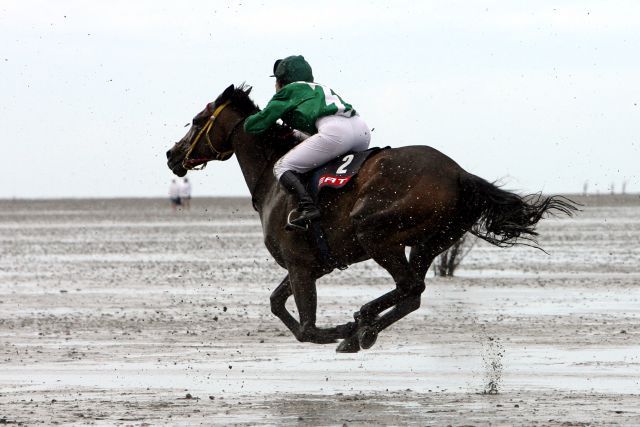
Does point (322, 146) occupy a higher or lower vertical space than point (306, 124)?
lower

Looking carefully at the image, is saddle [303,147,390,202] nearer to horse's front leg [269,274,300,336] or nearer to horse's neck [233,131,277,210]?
horse's neck [233,131,277,210]

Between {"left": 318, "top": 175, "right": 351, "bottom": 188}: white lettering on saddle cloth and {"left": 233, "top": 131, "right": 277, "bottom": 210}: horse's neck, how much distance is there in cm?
71

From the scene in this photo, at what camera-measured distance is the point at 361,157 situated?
34.4 ft

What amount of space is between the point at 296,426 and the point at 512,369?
125 inches

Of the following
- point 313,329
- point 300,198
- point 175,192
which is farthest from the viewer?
point 175,192

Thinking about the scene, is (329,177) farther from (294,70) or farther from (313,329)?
(313,329)

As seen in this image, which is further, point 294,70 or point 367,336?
point 294,70

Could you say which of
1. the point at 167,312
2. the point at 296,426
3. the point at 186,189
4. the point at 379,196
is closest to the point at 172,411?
the point at 296,426

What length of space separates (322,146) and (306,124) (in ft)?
0.92

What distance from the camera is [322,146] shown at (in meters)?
10.6

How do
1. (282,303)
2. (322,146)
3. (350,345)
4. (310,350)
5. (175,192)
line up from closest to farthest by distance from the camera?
(322,146), (350,345), (282,303), (310,350), (175,192)

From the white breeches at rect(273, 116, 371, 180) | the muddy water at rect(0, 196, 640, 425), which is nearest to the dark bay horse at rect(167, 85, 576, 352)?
the white breeches at rect(273, 116, 371, 180)

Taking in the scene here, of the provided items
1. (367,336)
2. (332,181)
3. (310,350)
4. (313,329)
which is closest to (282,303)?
(313,329)

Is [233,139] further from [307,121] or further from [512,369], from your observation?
[512,369]
